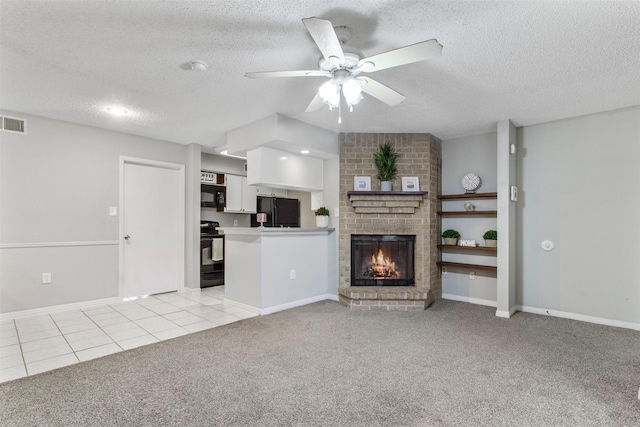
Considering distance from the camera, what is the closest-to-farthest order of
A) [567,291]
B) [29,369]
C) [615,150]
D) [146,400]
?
[146,400] → [29,369] → [615,150] → [567,291]

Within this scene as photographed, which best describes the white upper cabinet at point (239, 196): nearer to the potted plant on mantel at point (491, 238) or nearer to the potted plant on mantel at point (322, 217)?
the potted plant on mantel at point (322, 217)

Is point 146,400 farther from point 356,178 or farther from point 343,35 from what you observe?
point 356,178

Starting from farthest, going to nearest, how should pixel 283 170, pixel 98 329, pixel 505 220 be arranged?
pixel 283 170 → pixel 505 220 → pixel 98 329

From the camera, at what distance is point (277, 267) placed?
3941mm

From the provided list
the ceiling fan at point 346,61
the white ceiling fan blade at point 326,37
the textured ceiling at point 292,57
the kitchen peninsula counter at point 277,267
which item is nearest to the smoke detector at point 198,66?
the textured ceiling at point 292,57

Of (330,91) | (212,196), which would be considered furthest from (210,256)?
(330,91)

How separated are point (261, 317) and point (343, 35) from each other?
290 cm

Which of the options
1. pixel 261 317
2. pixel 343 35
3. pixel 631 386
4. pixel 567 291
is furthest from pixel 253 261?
pixel 567 291

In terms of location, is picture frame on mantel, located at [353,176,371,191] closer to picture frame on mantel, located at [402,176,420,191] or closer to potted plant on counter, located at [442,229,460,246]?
picture frame on mantel, located at [402,176,420,191]

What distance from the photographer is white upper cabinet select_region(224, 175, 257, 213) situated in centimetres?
572

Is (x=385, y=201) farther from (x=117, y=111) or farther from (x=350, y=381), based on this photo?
(x=117, y=111)

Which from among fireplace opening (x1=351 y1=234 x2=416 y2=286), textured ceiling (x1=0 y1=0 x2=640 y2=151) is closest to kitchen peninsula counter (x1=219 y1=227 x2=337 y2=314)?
fireplace opening (x1=351 y1=234 x2=416 y2=286)

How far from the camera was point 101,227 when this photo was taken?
4.20m

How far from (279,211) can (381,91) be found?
150 inches
